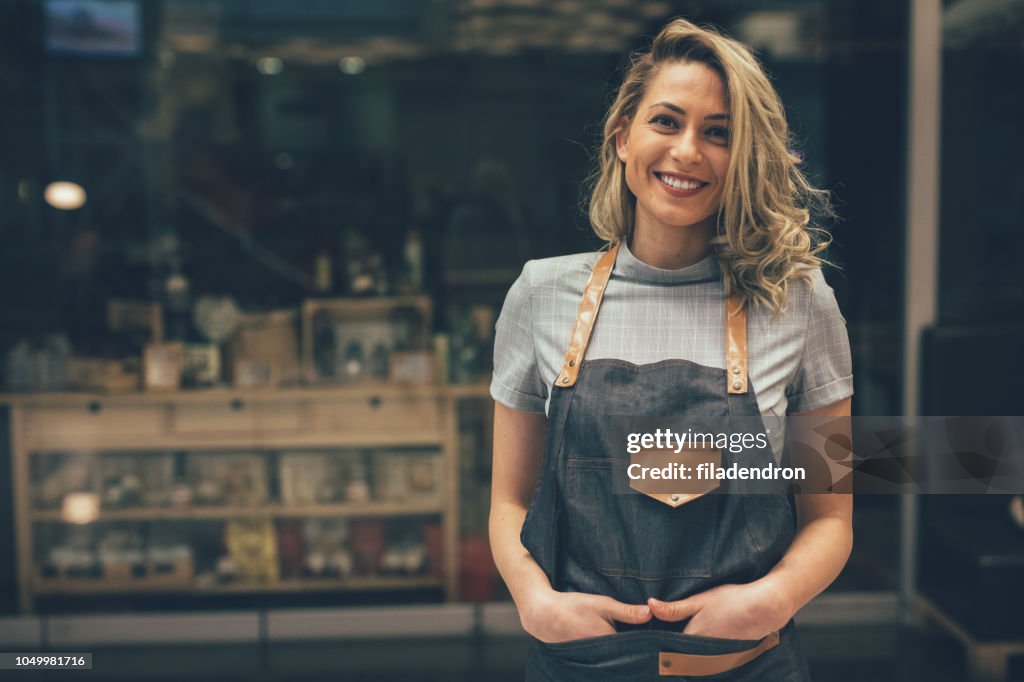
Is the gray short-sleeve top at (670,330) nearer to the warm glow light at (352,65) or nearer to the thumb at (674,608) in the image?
the thumb at (674,608)

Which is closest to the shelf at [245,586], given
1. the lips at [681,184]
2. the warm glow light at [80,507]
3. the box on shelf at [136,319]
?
the warm glow light at [80,507]

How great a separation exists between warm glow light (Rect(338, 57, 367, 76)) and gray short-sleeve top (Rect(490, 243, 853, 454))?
2397 millimetres

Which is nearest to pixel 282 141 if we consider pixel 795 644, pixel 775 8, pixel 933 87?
pixel 775 8

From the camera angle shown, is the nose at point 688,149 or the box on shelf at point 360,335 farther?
the box on shelf at point 360,335

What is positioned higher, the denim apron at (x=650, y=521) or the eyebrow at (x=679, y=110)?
the eyebrow at (x=679, y=110)

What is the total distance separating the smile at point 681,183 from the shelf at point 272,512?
2580mm

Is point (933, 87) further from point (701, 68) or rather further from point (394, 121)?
point (701, 68)

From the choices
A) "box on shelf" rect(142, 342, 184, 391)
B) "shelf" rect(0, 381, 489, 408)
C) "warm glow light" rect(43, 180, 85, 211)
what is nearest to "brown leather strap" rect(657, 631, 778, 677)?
"shelf" rect(0, 381, 489, 408)

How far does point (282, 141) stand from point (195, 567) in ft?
5.94

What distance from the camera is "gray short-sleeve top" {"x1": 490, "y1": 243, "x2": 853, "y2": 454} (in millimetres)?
1477

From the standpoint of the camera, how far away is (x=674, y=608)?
1479 millimetres

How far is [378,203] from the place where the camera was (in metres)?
3.79

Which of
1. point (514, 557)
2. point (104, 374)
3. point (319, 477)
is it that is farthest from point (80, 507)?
point (514, 557)

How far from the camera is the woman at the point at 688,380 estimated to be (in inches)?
57.5
